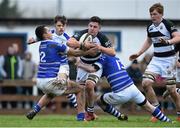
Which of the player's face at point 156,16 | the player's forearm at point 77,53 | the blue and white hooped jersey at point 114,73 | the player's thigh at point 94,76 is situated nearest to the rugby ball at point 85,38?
the player's forearm at point 77,53

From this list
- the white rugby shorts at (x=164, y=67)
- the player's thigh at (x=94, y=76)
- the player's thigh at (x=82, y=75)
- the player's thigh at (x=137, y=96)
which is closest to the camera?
the player's thigh at (x=137, y=96)

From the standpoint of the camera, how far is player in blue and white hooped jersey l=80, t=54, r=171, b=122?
15.6 m

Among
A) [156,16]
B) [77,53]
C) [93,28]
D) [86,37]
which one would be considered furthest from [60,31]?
[156,16]

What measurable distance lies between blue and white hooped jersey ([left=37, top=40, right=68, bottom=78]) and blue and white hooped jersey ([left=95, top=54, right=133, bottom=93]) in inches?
33.6

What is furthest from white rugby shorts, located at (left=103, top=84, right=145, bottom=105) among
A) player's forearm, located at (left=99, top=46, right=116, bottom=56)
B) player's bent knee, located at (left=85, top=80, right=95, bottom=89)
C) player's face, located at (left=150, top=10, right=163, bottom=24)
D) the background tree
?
the background tree

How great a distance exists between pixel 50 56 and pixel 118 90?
1.48 meters

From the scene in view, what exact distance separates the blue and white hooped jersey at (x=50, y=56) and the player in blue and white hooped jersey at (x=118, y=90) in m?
0.82

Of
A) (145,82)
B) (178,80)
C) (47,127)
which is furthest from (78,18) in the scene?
(47,127)

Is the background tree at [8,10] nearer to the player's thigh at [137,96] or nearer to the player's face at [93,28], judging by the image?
the player's face at [93,28]

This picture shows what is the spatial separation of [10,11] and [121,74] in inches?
668

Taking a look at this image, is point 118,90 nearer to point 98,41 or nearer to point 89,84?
point 89,84

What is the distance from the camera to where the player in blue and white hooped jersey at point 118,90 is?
15641mm

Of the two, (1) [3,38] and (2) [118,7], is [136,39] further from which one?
(1) [3,38]

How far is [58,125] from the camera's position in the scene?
1462 centimetres
